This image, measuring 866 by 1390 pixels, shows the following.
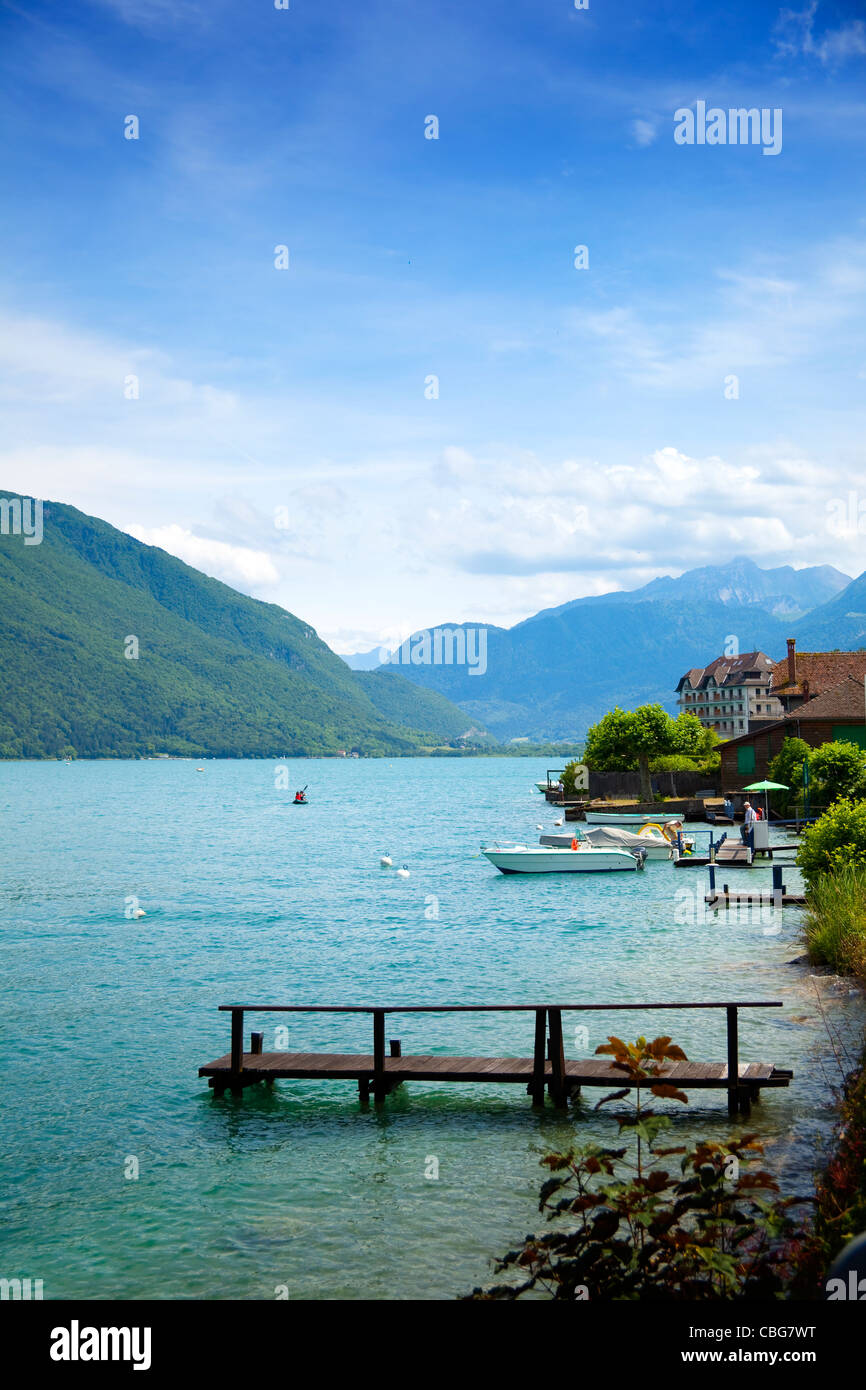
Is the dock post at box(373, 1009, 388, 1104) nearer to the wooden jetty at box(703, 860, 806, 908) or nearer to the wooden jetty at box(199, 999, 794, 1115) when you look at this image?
the wooden jetty at box(199, 999, 794, 1115)

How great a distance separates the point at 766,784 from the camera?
56.8 m

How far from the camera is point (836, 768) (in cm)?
5106

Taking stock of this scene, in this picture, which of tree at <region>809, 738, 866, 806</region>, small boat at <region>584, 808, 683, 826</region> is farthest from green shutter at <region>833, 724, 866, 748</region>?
small boat at <region>584, 808, 683, 826</region>

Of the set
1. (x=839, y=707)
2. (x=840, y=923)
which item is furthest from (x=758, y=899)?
(x=839, y=707)

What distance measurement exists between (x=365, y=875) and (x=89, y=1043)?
31.8 meters

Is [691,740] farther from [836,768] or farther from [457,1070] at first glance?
[457,1070]

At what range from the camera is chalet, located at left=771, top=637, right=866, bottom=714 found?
2992 inches

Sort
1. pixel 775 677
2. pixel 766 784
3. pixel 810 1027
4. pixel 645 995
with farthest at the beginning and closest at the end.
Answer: pixel 775 677, pixel 766 784, pixel 645 995, pixel 810 1027

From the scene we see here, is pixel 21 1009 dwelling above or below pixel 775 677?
below

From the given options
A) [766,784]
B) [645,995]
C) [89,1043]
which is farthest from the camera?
[766,784]

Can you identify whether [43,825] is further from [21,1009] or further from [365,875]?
[21,1009]

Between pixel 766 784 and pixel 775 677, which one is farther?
pixel 775 677

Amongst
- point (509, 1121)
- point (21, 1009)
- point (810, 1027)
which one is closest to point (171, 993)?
point (21, 1009)

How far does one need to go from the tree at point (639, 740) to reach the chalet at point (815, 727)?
299 inches
